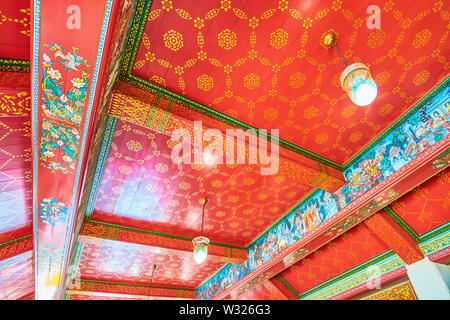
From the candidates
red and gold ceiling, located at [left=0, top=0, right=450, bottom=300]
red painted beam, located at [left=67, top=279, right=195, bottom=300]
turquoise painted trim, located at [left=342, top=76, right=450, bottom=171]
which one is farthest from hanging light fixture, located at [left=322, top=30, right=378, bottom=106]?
red painted beam, located at [left=67, top=279, right=195, bottom=300]

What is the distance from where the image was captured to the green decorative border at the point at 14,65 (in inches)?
96.0

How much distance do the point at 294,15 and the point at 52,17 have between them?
84.3 inches

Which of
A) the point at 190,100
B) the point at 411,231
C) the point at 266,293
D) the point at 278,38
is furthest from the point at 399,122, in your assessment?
the point at 266,293

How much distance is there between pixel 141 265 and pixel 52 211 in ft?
13.1

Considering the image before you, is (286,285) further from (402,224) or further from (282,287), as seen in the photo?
(402,224)

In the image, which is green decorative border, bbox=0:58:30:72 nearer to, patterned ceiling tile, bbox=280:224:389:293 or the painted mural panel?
the painted mural panel

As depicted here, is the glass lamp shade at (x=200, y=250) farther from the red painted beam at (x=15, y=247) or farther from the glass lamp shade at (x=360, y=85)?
the red painted beam at (x=15, y=247)

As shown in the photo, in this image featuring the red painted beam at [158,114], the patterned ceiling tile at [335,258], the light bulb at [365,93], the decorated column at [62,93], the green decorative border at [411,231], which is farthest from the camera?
the patterned ceiling tile at [335,258]

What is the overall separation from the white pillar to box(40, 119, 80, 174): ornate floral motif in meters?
4.85

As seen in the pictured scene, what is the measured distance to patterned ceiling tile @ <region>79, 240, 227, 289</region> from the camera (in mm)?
6076

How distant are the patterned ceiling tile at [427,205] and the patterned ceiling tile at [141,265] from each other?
3913 mm

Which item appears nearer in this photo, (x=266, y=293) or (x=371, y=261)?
(x=371, y=261)

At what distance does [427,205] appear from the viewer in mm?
3713

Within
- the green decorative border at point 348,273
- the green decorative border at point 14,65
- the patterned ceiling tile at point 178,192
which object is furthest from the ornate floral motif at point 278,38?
the green decorative border at point 348,273
